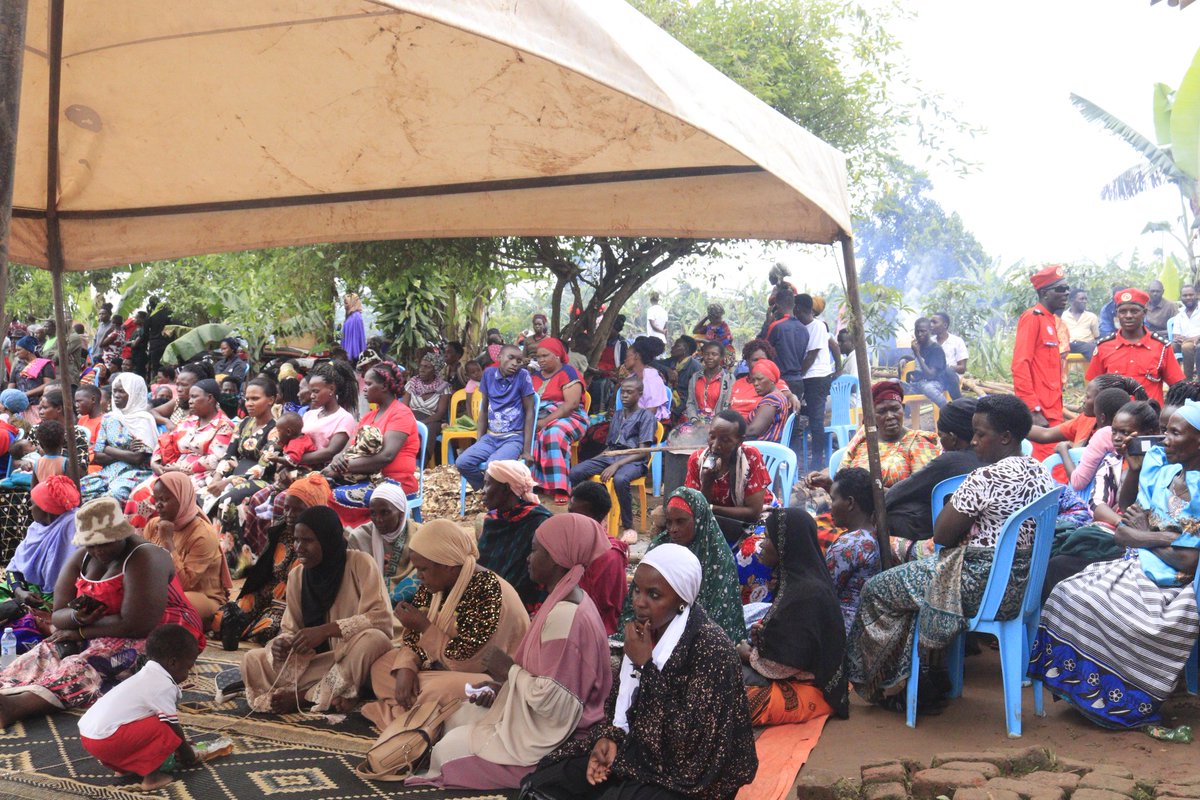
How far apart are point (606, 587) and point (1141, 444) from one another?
2.72 meters

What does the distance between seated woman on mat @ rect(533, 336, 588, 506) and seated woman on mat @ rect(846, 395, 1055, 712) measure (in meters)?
3.94

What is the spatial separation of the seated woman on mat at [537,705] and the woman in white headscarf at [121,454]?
4839mm

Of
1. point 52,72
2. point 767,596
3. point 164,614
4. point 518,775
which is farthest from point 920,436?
point 52,72

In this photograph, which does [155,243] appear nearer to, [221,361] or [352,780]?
[352,780]

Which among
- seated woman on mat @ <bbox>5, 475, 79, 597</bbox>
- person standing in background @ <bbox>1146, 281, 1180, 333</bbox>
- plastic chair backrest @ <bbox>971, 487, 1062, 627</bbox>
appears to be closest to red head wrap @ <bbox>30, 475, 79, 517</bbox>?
seated woman on mat @ <bbox>5, 475, 79, 597</bbox>

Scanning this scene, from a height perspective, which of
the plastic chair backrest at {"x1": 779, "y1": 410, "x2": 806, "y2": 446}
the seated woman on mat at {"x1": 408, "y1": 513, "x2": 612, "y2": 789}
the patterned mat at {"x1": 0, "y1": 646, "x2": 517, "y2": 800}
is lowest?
the patterned mat at {"x1": 0, "y1": 646, "x2": 517, "y2": 800}

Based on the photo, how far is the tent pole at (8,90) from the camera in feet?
7.96

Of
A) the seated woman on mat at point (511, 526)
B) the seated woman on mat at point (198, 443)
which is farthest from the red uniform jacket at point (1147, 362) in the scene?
the seated woman on mat at point (198, 443)

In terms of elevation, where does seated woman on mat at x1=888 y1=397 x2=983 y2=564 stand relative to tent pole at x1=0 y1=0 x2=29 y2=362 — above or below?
below

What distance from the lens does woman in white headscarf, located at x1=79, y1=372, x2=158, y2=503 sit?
807 centimetres

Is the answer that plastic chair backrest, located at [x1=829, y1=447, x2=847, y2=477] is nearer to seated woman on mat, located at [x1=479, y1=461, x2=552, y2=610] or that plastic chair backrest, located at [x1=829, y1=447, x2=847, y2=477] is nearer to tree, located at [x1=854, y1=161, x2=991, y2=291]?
seated woman on mat, located at [x1=479, y1=461, x2=552, y2=610]

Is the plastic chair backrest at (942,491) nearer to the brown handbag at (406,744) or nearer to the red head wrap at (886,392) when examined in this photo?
the red head wrap at (886,392)

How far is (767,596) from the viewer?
581 cm

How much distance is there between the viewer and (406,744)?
4285 mm
